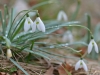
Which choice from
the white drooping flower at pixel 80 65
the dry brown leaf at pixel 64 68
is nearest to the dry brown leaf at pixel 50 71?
the dry brown leaf at pixel 64 68

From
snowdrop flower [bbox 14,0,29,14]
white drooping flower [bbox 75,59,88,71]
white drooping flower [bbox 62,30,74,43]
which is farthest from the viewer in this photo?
snowdrop flower [bbox 14,0,29,14]

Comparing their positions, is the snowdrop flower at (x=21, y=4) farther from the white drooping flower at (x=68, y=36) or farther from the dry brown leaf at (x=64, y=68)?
the dry brown leaf at (x=64, y=68)

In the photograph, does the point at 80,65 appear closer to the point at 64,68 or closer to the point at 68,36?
the point at 64,68

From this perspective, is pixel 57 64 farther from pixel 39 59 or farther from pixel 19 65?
pixel 19 65

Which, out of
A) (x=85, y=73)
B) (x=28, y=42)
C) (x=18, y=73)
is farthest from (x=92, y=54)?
(x=18, y=73)

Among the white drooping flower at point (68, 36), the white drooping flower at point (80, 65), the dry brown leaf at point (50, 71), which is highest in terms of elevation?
the white drooping flower at point (68, 36)

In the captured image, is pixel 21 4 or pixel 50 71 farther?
pixel 21 4

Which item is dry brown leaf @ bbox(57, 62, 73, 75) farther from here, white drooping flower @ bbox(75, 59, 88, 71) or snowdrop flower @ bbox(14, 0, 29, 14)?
snowdrop flower @ bbox(14, 0, 29, 14)

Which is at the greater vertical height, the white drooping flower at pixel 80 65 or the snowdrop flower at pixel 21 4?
the snowdrop flower at pixel 21 4

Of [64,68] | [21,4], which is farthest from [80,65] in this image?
[21,4]

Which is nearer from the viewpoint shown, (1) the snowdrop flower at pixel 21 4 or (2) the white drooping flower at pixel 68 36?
(2) the white drooping flower at pixel 68 36

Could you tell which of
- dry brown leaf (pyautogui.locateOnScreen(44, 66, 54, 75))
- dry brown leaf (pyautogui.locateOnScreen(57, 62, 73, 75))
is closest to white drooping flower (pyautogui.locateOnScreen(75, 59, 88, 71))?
dry brown leaf (pyautogui.locateOnScreen(57, 62, 73, 75))
